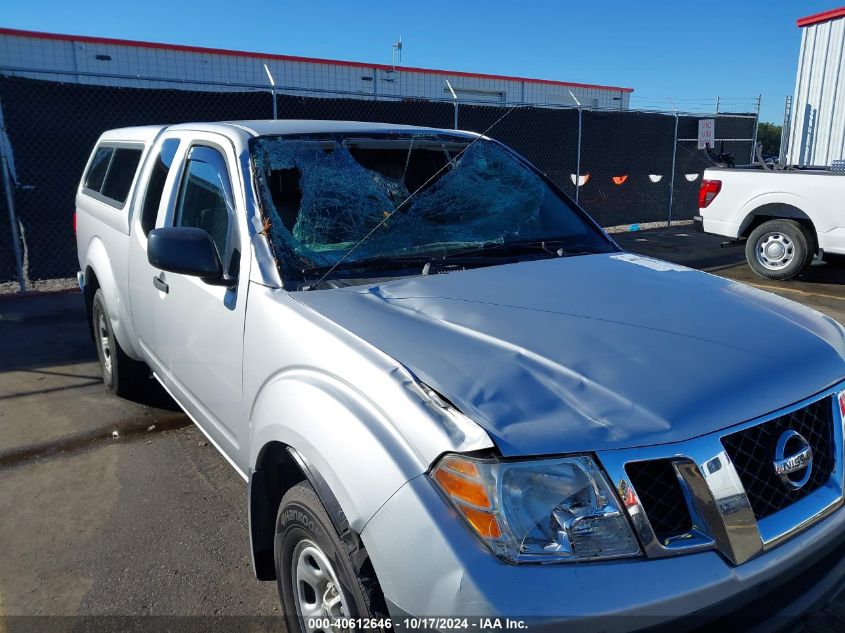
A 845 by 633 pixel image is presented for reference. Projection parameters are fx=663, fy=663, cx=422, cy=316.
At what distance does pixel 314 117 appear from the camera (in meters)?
10.1

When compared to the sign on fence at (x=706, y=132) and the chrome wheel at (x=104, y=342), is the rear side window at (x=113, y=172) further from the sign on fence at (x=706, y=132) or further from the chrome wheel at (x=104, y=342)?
the sign on fence at (x=706, y=132)

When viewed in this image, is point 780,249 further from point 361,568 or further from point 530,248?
point 361,568

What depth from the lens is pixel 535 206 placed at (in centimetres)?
342

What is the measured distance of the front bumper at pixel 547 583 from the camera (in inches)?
56.6

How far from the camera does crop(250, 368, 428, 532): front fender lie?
166 centimetres

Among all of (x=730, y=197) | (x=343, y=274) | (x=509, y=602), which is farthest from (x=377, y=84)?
(x=509, y=602)

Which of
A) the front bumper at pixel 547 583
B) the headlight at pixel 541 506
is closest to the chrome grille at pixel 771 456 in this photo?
the front bumper at pixel 547 583

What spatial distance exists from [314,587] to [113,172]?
3.96 meters

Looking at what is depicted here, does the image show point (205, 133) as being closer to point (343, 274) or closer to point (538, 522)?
point (343, 274)

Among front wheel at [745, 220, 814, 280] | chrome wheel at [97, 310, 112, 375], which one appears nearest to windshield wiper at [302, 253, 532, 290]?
chrome wheel at [97, 310, 112, 375]

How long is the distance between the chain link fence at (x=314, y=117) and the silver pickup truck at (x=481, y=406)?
6.59 m

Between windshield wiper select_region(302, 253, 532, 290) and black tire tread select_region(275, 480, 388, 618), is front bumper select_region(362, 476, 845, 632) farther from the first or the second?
windshield wiper select_region(302, 253, 532, 290)

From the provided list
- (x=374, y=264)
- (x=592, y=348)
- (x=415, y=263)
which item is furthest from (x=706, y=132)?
(x=592, y=348)

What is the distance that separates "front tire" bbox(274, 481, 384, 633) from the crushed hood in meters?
0.51
